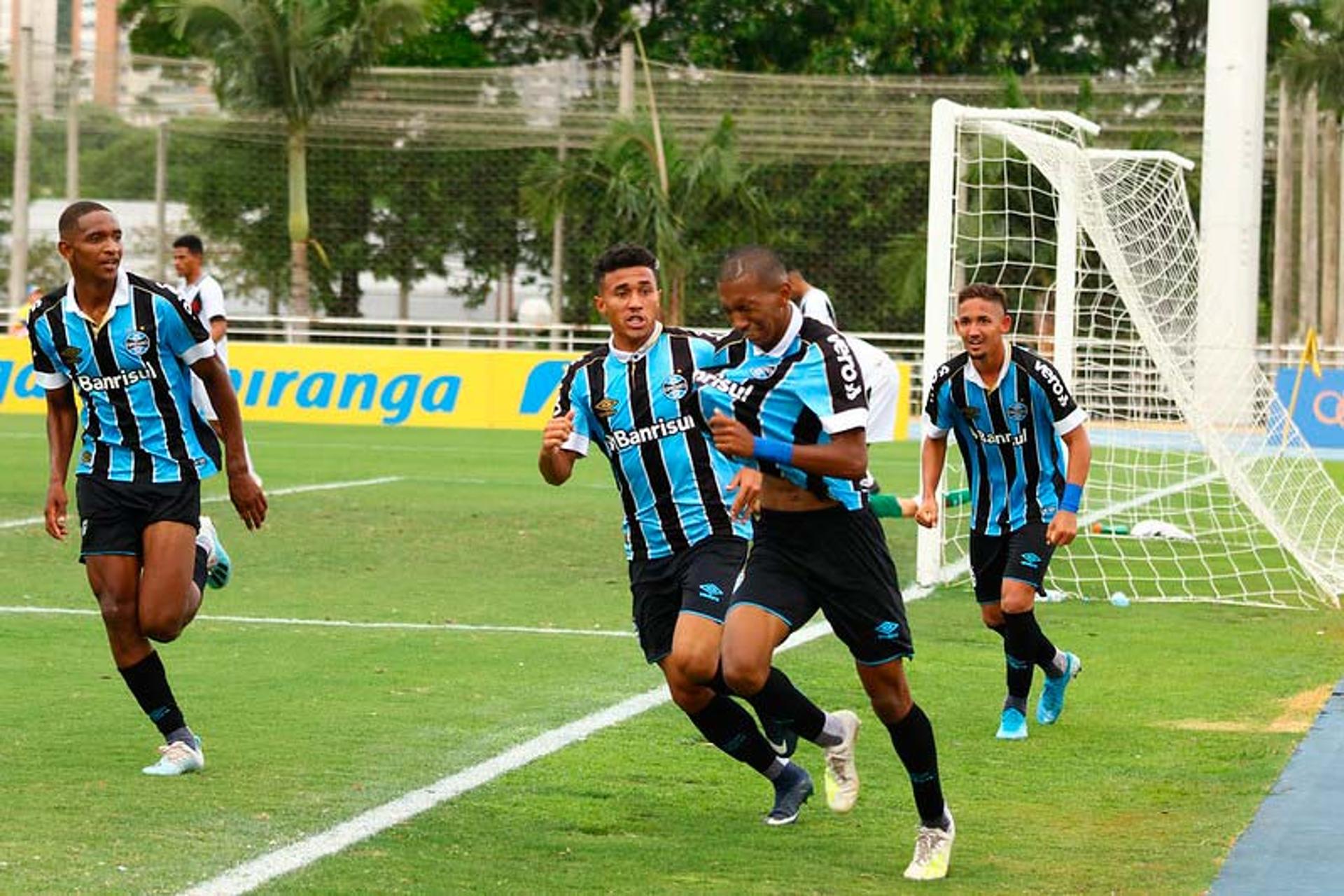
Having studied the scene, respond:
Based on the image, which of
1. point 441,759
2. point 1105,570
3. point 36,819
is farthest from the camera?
point 1105,570

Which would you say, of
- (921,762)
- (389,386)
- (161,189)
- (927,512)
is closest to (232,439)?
(921,762)

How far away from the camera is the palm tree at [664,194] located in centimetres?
3528

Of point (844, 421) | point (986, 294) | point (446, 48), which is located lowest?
point (844, 421)

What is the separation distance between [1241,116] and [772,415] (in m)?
21.0

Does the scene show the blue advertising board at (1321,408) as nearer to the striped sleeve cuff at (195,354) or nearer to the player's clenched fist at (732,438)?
the striped sleeve cuff at (195,354)

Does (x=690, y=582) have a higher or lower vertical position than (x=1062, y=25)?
lower

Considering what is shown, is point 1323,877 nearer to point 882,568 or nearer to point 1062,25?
point 882,568

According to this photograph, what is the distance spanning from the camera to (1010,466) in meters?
9.23

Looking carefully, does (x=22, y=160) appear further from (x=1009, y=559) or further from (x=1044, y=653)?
(x=1044, y=653)

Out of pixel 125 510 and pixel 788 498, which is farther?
pixel 125 510

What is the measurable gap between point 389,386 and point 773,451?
83.2 ft

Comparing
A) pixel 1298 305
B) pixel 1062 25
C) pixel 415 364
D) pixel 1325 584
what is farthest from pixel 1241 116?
pixel 1062 25

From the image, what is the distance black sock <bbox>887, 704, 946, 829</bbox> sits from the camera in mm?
6426

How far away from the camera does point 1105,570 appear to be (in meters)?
15.0
